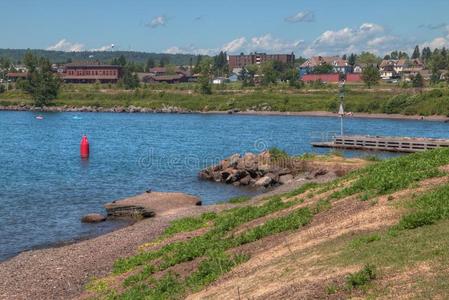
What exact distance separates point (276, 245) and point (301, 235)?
77 centimetres

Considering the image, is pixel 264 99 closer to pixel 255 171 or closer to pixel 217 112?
pixel 217 112

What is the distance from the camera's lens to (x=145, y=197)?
37.5 metres

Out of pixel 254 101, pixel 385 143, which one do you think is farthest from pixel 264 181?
Answer: pixel 254 101

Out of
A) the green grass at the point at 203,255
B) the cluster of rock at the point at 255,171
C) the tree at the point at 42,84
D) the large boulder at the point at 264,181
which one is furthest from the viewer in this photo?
the tree at the point at 42,84

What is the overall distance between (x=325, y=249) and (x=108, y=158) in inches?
2018

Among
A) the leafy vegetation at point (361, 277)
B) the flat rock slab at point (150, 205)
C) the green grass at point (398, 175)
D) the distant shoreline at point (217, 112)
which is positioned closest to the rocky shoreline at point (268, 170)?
the flat rock slab at point (150, 205)

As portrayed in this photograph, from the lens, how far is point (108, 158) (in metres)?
65.7

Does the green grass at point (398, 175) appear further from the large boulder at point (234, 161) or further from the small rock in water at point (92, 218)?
the large boulder at point (234, 161)

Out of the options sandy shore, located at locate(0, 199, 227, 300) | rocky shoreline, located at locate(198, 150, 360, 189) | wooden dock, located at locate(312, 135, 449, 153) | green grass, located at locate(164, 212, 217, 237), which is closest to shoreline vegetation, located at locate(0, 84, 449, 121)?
wooden dock, located at locate(312, 135, 449, 153)

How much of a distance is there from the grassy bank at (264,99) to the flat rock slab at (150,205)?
95955 mm

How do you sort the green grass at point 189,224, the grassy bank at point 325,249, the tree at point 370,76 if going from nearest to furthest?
Result: the grassy bank at point 325,249 → the green grass at point 189,224 → the tree at point 370,76

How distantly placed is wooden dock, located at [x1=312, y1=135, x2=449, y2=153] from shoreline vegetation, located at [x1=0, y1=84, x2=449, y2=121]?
193 feet

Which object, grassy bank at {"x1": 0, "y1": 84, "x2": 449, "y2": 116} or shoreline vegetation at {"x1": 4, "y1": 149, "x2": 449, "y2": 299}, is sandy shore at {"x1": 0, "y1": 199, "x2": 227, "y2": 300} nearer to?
shoreline vegetation at {"x1": 4, "y1": 149, "x2": 449, "y2": 299}

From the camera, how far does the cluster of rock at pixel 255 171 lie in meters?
46.9
